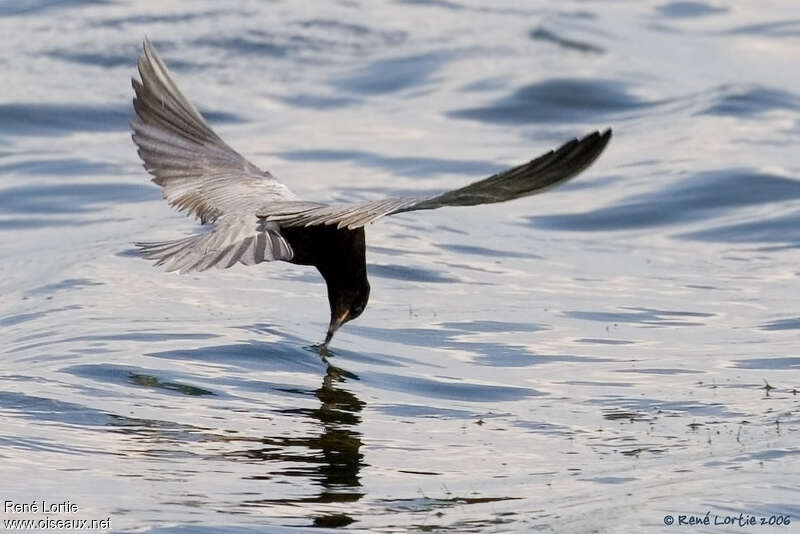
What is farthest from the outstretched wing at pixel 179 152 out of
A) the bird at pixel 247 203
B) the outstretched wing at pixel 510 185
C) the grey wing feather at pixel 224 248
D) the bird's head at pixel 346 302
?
the outstretched wing at pixel 510 185

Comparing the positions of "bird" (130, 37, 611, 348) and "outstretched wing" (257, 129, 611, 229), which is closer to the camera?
"outstretched wing" (257, 129, 611, 229)

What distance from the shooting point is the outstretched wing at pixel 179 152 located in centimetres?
686

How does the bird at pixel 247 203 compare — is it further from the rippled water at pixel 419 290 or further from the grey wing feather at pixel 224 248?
the rippled water at pixel 419 290

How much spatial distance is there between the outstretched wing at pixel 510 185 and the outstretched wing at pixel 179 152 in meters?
1.21

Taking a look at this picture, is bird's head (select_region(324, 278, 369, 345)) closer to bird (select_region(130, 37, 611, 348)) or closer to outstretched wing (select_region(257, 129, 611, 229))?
bird (select_region(130, 37, 611, 348))

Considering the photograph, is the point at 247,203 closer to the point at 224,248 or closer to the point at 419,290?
the point at 224,248

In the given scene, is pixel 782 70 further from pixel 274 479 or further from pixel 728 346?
pixel 274 479

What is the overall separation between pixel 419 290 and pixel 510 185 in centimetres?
384

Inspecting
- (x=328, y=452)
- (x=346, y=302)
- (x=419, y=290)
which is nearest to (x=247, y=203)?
(x=346, y=302)

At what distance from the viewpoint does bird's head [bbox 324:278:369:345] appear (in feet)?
22.3

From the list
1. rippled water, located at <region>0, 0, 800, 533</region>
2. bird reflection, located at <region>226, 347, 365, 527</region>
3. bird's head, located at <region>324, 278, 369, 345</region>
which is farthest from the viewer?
bird's head, located at <region>324, 278, 369, 345</region>

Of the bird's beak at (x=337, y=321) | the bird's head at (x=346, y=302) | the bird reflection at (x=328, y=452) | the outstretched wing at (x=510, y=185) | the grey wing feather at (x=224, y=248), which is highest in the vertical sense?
the outstretched wing at (x=510, y=185)

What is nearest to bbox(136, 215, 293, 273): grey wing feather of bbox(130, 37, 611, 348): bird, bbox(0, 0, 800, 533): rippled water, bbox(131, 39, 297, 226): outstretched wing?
bbox(130, 37, 611, 348): bird

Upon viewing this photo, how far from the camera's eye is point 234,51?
1636 centimetres
